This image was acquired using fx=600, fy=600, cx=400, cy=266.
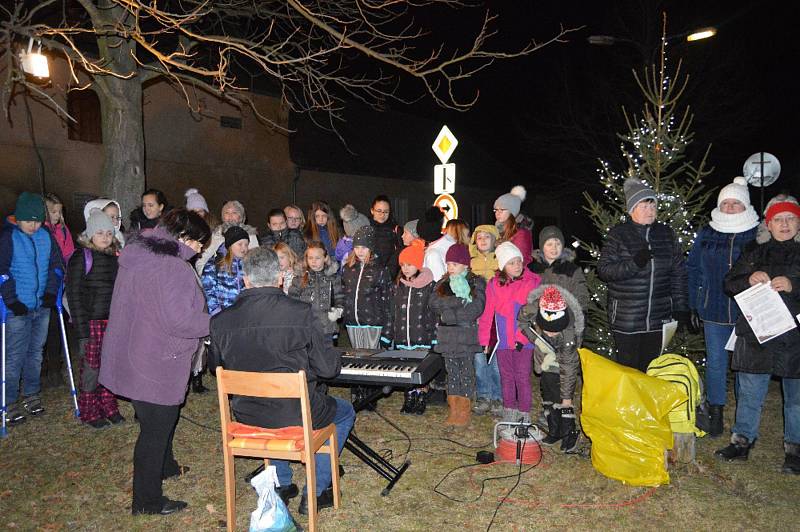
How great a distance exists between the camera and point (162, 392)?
4.02 metres

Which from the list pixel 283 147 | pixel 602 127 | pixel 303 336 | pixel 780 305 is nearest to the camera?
pixel 303 336

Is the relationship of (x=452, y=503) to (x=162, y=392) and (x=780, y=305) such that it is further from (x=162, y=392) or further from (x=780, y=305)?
(x=780, y=305)

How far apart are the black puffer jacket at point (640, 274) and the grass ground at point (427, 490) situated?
1.25 m

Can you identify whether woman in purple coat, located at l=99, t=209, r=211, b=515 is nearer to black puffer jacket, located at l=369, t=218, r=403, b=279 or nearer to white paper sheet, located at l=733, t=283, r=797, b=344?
black puffer jacket, located at l=369, t=218, r=403, b=279

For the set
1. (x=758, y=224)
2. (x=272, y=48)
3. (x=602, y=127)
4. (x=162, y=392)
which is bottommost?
(x=162, y=392)

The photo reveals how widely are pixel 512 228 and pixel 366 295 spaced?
188cm

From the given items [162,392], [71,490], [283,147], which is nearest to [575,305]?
[162,392]

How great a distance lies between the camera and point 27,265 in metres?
6.12

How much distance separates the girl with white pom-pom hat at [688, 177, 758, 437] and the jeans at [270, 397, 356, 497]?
3.39 meters

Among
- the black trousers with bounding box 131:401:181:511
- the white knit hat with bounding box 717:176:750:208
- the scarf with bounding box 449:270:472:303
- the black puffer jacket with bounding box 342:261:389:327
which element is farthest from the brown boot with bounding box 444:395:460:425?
the white knit hat with bounding box 717:176:750:208

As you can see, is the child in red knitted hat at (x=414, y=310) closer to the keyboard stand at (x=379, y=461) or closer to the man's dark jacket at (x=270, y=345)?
the keyboard stand at (x=379, y=461)

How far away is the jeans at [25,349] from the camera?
20.1ft

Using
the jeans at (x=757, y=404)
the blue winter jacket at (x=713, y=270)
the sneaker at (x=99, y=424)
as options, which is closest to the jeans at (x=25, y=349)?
the sneaker at (x=99, y=424)

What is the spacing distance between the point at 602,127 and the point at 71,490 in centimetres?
2112
